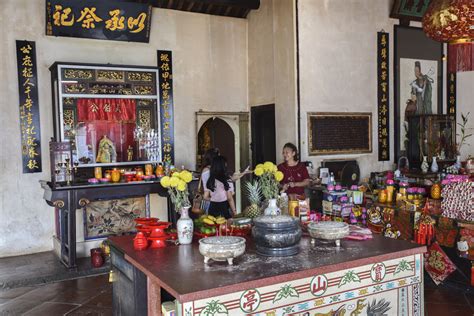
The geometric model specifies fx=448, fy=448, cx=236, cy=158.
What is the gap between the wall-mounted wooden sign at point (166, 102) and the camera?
6.99 meters

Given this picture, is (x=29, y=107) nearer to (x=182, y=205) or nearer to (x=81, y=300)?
(x=81, y=300)

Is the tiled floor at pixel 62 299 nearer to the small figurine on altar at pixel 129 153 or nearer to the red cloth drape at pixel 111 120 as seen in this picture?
the small figurine on altar at pixel 129 153

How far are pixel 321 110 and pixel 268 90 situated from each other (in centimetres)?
96

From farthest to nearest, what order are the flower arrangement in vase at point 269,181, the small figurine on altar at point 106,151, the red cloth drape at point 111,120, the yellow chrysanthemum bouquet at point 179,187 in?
1. the small figurine on altar at point 106,151
2. the red cloth drape at point 111,120
3. the flower arrangement in vase at point 269,181
4. the yellow chrysanthemum bouquet at point 179,187

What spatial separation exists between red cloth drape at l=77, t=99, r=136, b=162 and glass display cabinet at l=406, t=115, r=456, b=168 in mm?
4682

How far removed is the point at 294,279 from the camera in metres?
2.36

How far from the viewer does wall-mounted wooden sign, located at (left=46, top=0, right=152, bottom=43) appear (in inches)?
240

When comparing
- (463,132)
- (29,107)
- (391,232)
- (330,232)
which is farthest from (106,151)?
(463,132)

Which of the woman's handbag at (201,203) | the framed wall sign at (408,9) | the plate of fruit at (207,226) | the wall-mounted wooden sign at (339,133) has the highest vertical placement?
the framed wall sign at (408,9)

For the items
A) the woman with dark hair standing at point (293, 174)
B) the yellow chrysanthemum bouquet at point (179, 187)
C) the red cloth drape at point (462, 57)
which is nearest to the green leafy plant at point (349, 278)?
the yellow chrysanthemum bouquet at point (179, 187)

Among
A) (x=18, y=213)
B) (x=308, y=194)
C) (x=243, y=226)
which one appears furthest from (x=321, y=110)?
(x=18, y=213)

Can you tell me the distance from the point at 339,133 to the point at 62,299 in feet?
15.1

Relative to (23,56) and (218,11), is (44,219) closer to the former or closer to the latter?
(23,56)

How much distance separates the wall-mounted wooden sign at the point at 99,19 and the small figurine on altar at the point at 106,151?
1503mm
